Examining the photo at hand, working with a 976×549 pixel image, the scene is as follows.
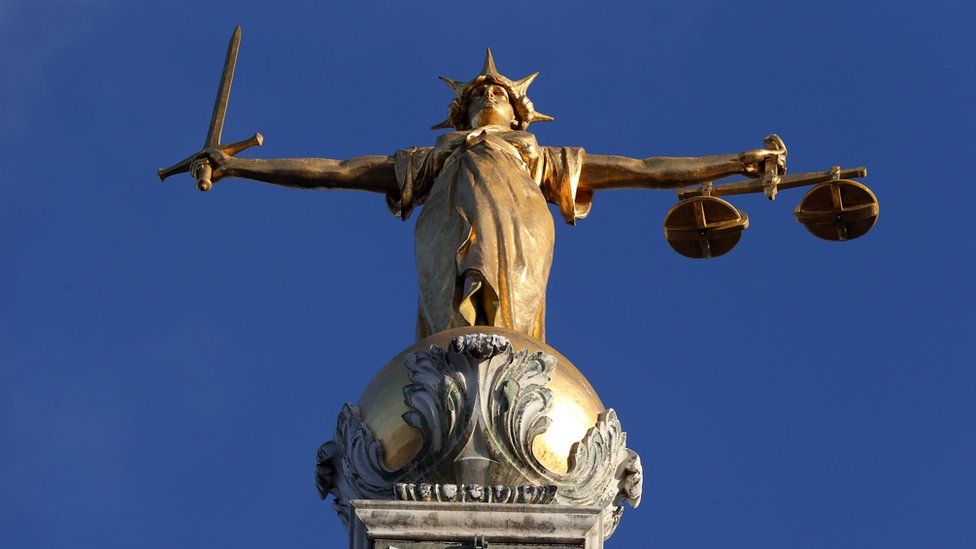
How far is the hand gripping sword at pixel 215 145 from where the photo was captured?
2327 centimetres

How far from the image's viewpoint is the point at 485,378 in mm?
19094

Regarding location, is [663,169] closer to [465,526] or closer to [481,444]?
[481,444]

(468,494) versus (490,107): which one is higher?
(490,107)

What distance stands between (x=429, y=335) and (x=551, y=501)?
262cm

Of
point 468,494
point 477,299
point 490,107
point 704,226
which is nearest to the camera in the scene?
point 468,494

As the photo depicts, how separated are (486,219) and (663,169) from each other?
2.42 metres

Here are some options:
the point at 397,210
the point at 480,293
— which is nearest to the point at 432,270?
the point at 480,293

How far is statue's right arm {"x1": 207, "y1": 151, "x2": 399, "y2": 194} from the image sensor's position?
2317 cm

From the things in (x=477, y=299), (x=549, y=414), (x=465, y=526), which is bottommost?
(x=465, y=526)

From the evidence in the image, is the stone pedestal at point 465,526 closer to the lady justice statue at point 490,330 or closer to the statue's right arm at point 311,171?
the lady justice statue at point 490,330

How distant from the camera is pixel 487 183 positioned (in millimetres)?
21625

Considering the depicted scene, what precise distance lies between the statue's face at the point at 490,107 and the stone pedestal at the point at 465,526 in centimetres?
568

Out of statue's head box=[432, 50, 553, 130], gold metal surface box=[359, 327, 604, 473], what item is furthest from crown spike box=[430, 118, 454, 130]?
gold metal surface box=[359, 327, 604, 473]

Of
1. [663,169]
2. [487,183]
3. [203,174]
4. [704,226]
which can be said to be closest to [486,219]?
[487,183]
